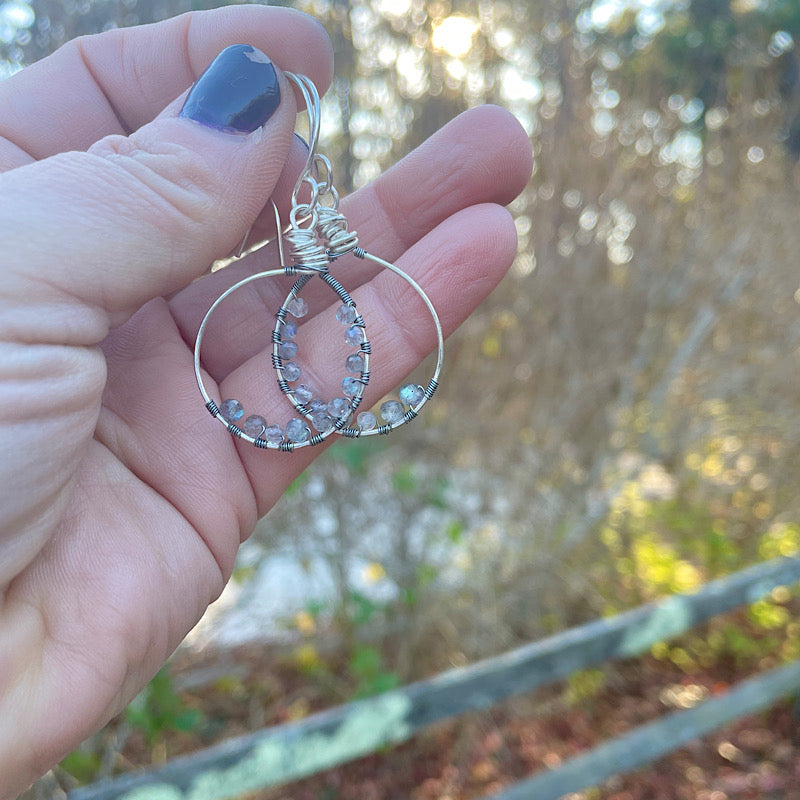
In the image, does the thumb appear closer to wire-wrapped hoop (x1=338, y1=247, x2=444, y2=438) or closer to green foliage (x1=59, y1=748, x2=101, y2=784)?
wire-wrapped hoop (x1=338, y1=247, x2=444, y2=438)

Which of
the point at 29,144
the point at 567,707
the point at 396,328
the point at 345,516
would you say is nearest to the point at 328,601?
the point at 345,516

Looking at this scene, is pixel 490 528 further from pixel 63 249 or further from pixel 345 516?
pixel 63 249

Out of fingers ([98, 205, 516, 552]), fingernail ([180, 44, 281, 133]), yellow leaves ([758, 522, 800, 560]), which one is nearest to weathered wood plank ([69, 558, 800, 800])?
fingers ([98, 205, 516, 552])

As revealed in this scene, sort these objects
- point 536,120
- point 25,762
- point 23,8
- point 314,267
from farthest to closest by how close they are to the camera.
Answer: point 536,120
point 23,8
point 314,267
point 25,762

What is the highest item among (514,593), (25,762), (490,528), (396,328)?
(396,328)

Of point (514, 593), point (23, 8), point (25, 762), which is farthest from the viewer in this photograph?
point (514, 593)
